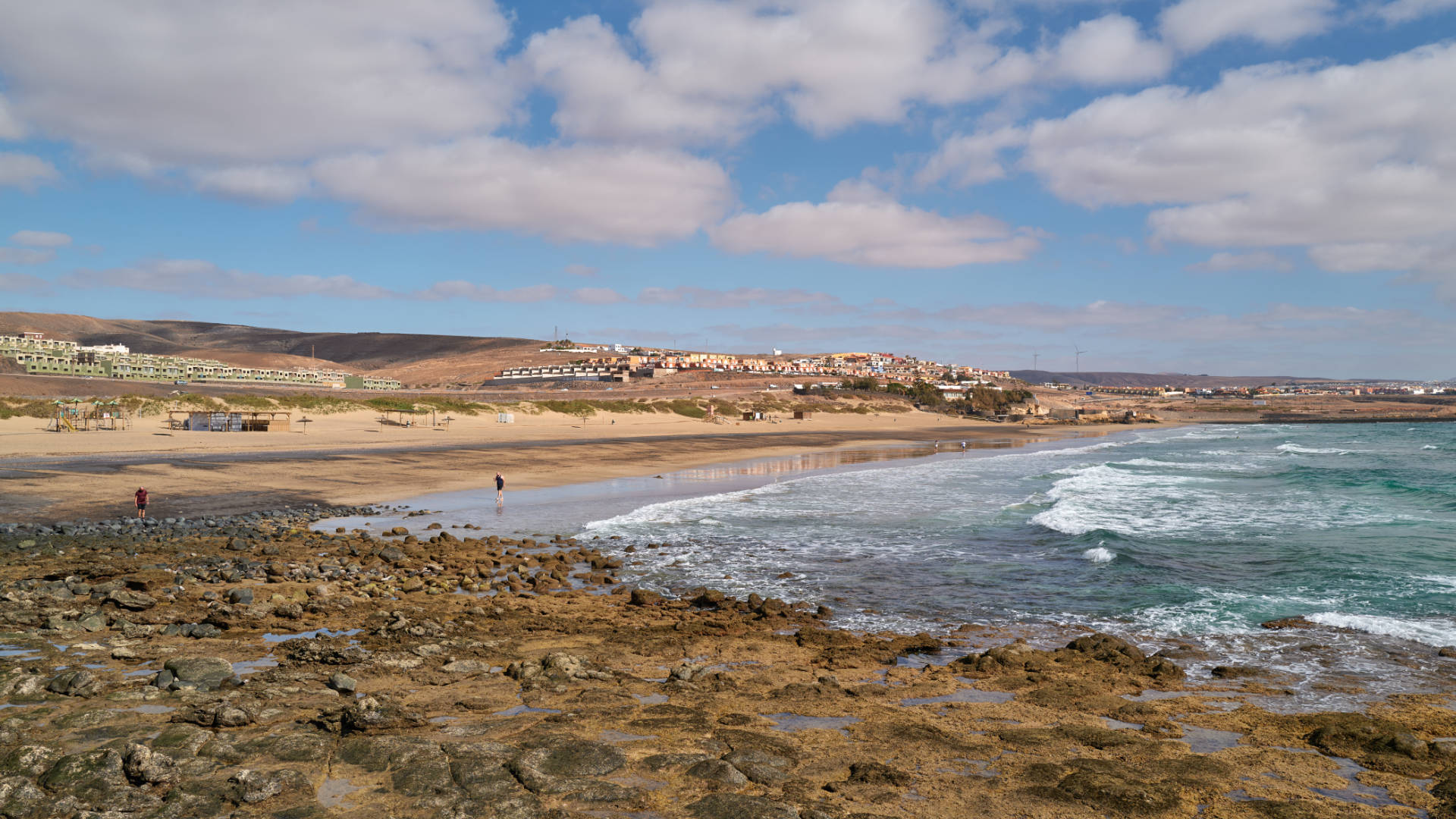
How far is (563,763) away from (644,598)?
7161 mm

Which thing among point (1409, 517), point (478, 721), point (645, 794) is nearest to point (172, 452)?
point (478, 721)

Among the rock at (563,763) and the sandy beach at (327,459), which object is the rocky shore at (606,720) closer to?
the rock at (563,763)

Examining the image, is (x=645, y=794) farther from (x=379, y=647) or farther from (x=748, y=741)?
(x=379, y=647)

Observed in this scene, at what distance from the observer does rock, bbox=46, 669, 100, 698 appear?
805cm

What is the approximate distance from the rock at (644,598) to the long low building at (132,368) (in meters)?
96.1

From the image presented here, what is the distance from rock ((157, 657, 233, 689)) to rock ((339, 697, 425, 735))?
2049 mm

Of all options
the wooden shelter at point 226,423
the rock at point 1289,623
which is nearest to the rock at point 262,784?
the rock at point 1289,623

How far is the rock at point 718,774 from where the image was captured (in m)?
6.88

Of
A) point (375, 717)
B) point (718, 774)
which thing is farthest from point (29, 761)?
point (718, 774)

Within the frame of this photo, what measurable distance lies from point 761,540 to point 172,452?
33.1 metres

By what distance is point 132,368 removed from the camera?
95.3 meters

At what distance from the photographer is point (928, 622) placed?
1341cm

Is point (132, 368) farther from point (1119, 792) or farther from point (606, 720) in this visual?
point (1119, 792)

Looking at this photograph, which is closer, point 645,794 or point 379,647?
point 645,794
